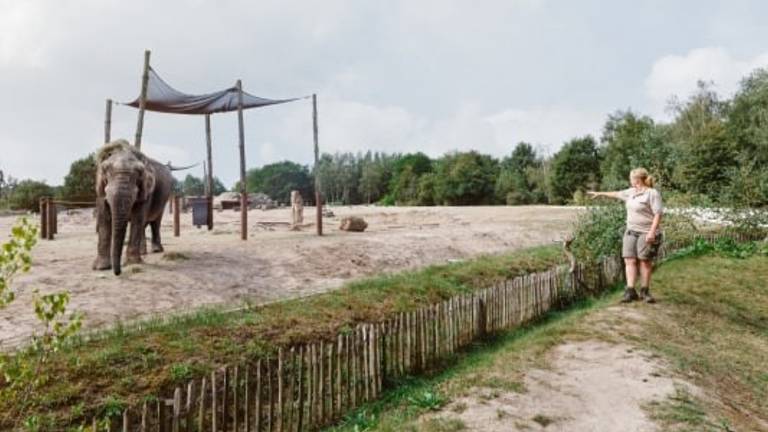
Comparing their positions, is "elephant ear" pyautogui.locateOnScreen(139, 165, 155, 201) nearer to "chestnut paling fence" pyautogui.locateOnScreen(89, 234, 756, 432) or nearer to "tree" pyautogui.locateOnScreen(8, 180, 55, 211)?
"chestnut paling fence" pyautogui.locateOnScreen(89, 234, 756, 432)

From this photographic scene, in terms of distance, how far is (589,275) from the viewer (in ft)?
35.7

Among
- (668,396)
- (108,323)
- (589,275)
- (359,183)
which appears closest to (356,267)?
(589,275)

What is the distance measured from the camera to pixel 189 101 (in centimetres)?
1575

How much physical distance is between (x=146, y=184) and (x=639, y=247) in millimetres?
8416

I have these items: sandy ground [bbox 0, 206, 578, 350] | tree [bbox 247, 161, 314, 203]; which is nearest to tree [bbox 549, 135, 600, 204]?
sandy ground [bbox 0, 206, 578, 350]

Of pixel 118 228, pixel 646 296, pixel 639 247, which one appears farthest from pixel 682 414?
pixel 118 228

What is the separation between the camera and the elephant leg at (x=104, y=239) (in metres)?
9.71

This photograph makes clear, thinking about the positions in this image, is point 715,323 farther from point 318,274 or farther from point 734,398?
point 318,274

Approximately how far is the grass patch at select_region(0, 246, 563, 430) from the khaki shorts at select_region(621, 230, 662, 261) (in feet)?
10.0

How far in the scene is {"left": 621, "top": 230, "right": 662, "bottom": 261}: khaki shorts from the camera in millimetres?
8125

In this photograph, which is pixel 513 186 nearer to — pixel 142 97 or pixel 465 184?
pixel 465 184

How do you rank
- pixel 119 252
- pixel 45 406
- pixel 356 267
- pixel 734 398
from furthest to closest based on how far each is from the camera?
pixel 356 267 → pixel 119 252 → pixel 734 398 → pixel 45 406

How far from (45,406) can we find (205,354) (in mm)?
1691

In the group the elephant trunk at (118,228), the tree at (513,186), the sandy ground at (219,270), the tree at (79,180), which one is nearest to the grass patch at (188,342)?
the sandy ground at (219,270)
